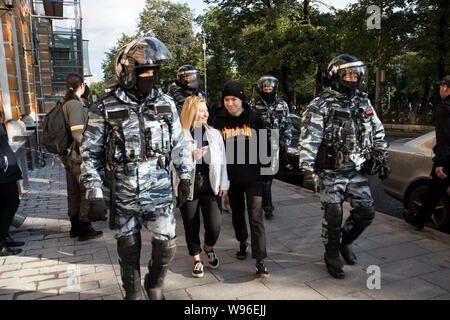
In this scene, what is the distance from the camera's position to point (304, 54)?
835 inches

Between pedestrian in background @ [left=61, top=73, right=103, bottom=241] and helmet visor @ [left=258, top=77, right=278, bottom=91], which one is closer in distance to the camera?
pedestrian in background @ [left=61, top=73, right=103, bottom=241]

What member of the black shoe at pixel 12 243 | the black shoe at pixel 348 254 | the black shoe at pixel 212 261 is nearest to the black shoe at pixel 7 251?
the black shoe at pixel 12 243

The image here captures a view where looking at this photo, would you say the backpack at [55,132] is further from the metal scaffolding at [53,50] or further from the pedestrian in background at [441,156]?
the metal scaffolding at [53,50]

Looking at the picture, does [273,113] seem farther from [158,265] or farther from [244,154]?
[158,265]

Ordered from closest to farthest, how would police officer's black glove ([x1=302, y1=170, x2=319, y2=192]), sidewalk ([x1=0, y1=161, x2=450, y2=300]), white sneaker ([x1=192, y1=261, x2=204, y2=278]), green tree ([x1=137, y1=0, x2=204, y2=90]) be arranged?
sidewalk ([x1=0, y1=161, x2=450, y2=300]) → police officer's black glove ([x1=302, y1=170, x2=319, y2=192]) → white sneaker ([x1=192, y1=261, x2=204, y2=278]) → green tree ([x1=137, y1=0, x2=204, y2=90])

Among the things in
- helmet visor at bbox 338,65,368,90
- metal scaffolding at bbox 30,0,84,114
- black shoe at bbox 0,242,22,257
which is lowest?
black shoe at bbox 0,242,22,257

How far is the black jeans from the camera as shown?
359 cm

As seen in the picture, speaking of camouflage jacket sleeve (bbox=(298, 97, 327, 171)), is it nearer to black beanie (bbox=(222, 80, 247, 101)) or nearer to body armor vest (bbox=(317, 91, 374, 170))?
body armor vest (bbox=(317, 91, 374, 170))

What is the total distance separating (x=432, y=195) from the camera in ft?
14.5

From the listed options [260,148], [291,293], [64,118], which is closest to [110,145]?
[260,148]

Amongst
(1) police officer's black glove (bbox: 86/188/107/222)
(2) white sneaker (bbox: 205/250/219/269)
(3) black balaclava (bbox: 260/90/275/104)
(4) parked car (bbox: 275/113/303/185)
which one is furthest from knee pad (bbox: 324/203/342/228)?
(4) parked car (bbox: 275/113/303/185)

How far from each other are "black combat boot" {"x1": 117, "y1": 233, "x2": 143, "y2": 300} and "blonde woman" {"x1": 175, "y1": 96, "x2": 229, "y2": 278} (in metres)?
0.82

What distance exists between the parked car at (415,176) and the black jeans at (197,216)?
2985 mm

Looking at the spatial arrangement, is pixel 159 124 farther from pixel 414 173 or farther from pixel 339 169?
pixel 414 173
